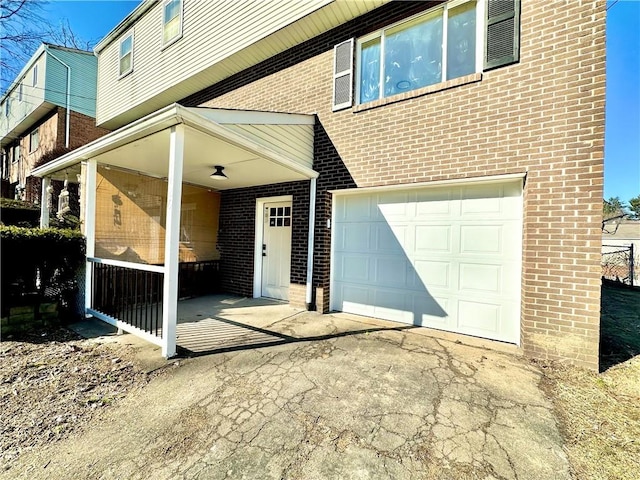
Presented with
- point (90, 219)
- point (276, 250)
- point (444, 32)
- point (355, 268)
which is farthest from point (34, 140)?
point (444, 32)

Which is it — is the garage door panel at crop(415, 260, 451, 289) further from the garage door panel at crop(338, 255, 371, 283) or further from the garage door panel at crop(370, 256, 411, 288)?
the garage door panel at crop(338, 255, 371, 283)

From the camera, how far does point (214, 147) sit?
4031mm

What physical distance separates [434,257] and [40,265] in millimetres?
6218

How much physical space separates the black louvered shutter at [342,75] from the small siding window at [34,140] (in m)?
14.7

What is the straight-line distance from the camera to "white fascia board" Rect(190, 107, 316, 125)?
3434mm

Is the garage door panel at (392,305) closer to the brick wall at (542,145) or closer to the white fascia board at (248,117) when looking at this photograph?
the brick wall at (542,145)

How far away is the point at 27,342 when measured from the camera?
3684 mm

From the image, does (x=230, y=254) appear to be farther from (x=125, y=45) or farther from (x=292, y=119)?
(x=125, y=45)

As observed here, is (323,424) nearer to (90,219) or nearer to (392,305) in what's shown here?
(392,305)

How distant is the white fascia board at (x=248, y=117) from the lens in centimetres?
343

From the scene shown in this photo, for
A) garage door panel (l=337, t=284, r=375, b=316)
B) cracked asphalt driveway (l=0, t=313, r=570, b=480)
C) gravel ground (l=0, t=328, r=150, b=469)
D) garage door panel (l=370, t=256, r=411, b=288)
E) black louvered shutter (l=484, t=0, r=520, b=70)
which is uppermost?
black louvered shutter (l=484, t=0, r=520, b=70)

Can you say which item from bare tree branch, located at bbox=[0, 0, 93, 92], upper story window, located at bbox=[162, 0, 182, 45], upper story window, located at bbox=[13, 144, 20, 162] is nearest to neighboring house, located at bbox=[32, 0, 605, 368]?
upper story window, located at bbox=[162, 0, 182, 45]

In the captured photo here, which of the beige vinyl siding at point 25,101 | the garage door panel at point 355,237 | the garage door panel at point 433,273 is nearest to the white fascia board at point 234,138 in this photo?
the garage door panel at point 355,237

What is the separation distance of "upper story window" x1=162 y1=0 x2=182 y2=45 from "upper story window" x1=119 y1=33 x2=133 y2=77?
1.96m
